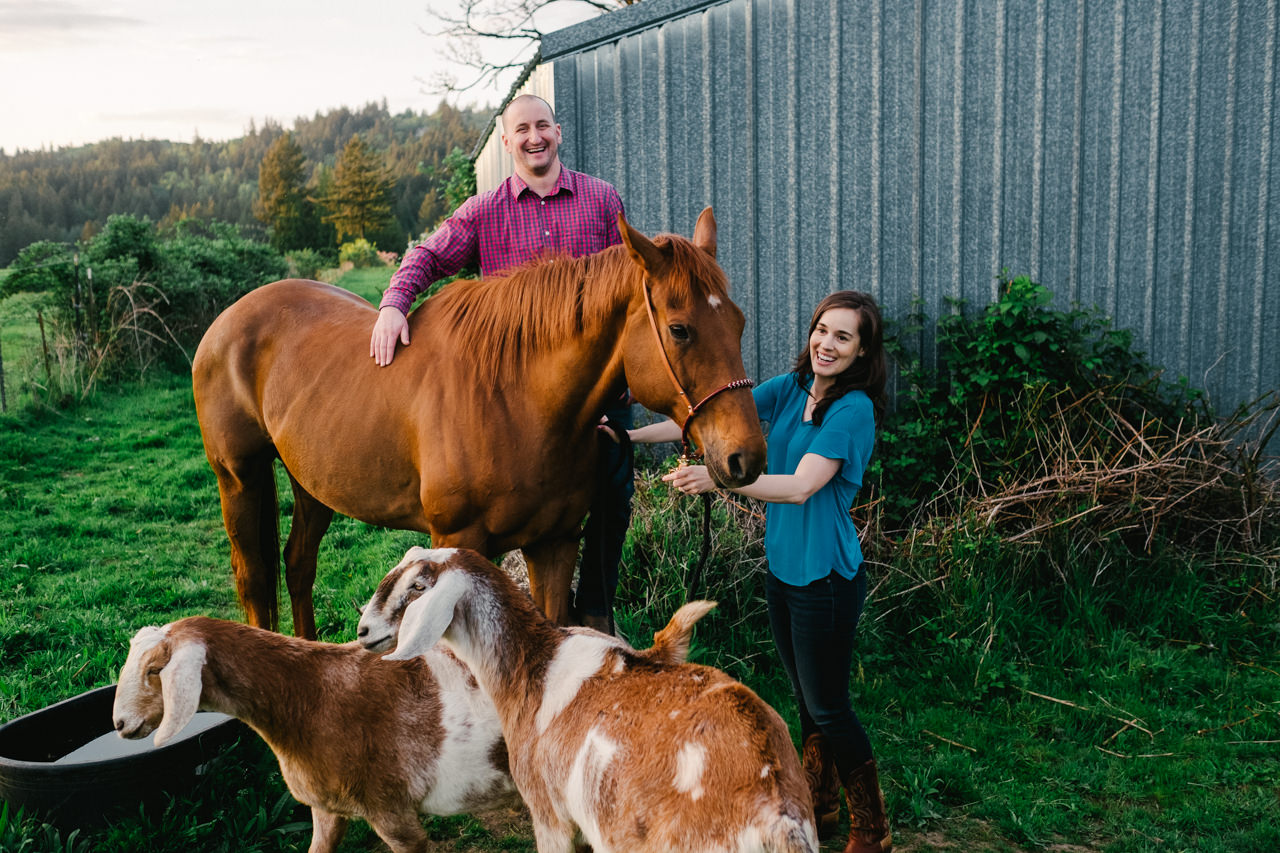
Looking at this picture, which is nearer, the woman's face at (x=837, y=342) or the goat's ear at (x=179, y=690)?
the goat's ear at (x=179, y=690)

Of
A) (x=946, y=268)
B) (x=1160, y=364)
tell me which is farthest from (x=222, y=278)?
(x=1160, y=364)

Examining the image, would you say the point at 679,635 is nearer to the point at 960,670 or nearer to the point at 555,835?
the point at 555,835

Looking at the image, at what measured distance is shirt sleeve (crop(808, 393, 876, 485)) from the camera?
8.97 ft

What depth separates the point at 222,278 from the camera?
1505 cm

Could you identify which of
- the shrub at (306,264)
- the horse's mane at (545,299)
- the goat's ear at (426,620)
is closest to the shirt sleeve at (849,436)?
the horse's mane at (545,299)

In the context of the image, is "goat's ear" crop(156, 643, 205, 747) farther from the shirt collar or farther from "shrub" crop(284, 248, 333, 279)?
"shrub" crop(284, 248, 333, 279)

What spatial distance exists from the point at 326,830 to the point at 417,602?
110 centimetres

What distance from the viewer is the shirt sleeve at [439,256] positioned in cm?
359

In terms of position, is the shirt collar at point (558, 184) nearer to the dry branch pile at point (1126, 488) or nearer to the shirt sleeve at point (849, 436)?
the shirt sleeve at point (849, 436)

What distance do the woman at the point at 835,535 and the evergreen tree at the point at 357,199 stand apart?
46.1m

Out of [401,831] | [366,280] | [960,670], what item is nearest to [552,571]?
[401,831]

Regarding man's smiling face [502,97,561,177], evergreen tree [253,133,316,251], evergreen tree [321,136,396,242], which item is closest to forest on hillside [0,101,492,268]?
evergreen tree [321,136,396,242]

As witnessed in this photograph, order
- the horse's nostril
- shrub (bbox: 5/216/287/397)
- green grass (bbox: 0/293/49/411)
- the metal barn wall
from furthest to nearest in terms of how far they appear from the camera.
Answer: shrub (bbox: 5/216/287/397) < green grass (bbox: 0/293/49/411) < the metal barn wall < the horse's nostril

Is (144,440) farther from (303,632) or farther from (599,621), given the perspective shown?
(599,621)
